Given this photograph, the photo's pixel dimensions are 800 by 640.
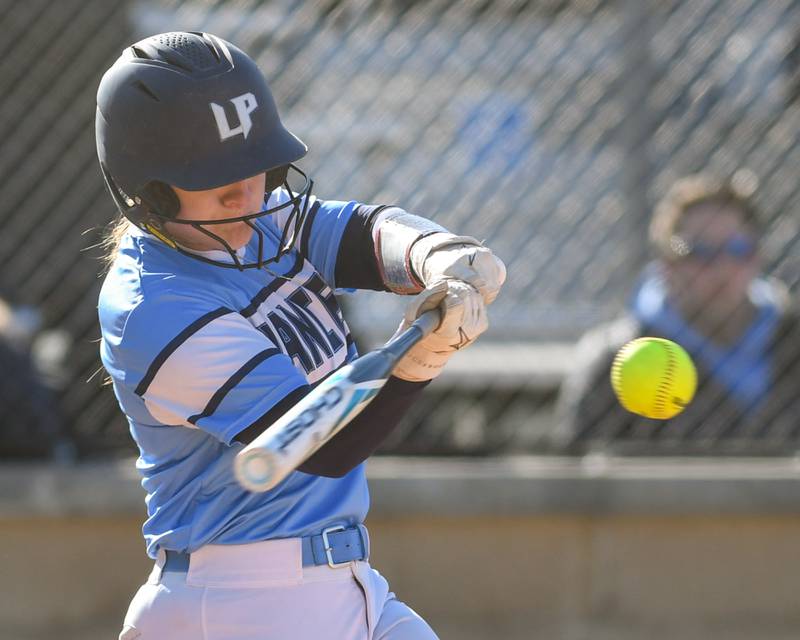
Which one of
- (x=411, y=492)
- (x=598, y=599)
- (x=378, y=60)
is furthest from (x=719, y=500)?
(x=378, y=60)

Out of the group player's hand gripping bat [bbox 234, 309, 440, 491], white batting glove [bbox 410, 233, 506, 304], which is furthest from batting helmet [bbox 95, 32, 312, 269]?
player's hand gripping bat [bbox 234, 309, 440, 491]

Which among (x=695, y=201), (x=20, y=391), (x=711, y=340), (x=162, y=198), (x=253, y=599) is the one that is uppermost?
(x=695, y=201)

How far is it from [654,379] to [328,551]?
2.48 ft

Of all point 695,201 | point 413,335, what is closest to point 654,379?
point 413,335

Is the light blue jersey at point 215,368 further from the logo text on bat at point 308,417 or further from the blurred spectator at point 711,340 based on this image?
the blurred spectator at point 711,340

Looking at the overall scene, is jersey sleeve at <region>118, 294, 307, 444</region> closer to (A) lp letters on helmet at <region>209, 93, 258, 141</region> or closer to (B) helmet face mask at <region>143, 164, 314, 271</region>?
(B) helmet face mask at <region>143, 164, 314, 271</region>

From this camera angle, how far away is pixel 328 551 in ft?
8.04

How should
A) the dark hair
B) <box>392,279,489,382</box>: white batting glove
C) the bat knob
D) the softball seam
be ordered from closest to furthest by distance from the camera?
the bat knob
<box>392,279,489,382</box>: white batting glove
the softball seam
the dark hair

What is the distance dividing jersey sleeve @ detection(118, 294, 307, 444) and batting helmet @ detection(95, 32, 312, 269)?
0.14 m

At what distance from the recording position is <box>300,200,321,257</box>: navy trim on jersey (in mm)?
2689

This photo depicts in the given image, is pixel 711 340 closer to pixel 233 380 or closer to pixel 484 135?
pixel 484 135

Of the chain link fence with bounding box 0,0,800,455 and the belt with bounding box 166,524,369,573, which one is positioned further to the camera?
the chain link fence with bounding box 0,0,800,455

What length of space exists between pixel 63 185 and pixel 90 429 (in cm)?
90

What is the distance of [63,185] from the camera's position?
4754 millimetres
